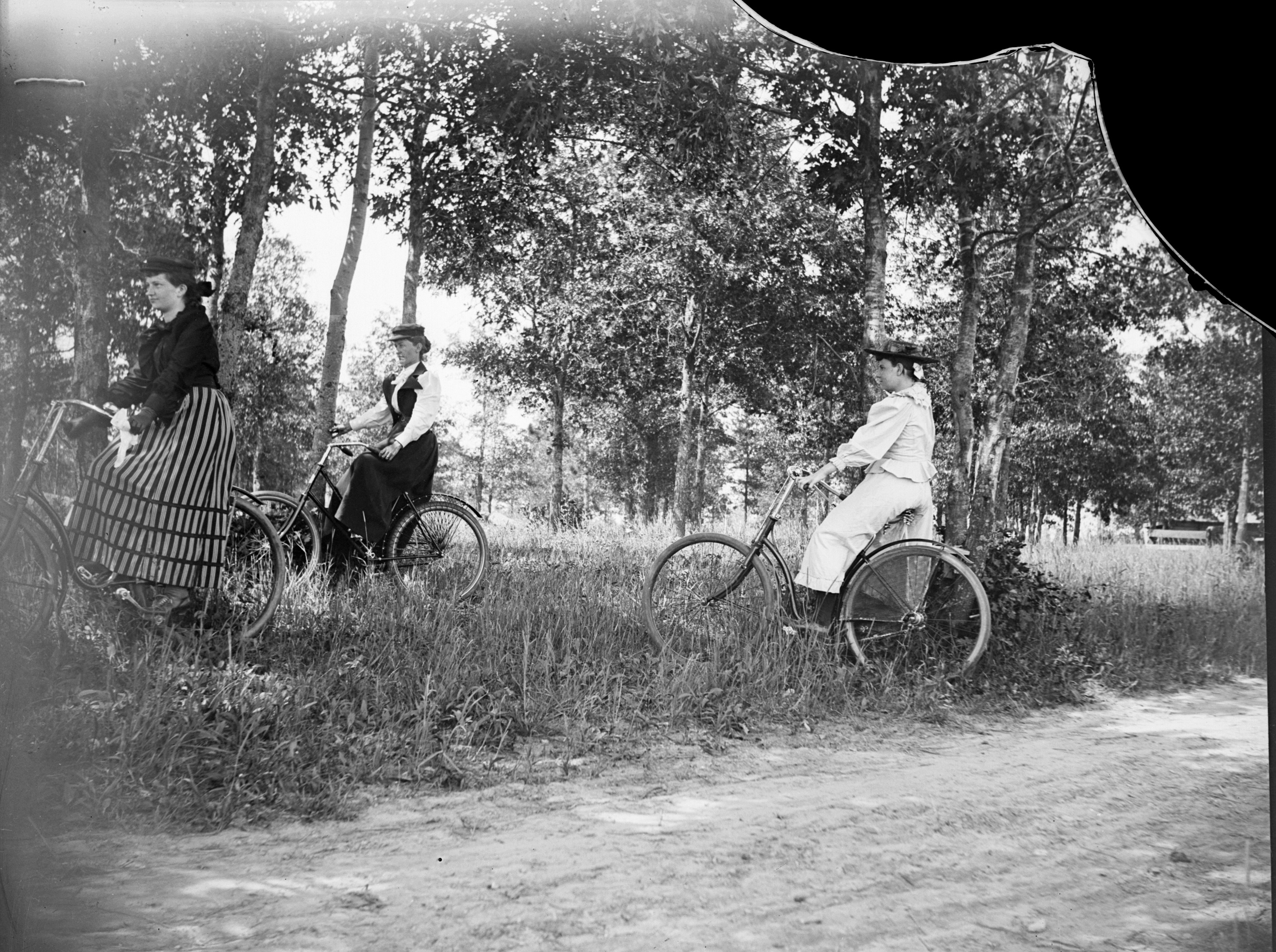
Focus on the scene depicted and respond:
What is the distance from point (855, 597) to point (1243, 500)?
3.26 feet

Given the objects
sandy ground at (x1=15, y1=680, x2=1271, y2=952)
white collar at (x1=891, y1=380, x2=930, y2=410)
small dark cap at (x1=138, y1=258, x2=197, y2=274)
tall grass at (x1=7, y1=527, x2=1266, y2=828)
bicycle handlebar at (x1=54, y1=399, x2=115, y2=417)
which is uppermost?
small dark cap at (x1=138, y1=258, x2=197, y2=274)

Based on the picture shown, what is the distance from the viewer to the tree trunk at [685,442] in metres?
2.41

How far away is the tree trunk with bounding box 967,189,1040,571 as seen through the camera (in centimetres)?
247

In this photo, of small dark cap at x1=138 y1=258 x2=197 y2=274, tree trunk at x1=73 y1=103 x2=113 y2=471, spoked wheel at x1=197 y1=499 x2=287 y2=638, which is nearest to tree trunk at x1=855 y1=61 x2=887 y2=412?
spoked wheel at x1=197 y1=499 x2=287 y2=638

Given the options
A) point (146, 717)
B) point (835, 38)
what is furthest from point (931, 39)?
point (146, 717)

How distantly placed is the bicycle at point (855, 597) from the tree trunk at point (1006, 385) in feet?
0.29

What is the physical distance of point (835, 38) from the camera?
35.5 inches

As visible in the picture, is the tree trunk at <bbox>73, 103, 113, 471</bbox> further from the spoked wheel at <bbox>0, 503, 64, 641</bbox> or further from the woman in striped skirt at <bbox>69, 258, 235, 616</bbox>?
the spoked wheel at <bbox>0, 503, 64, 641</bbox>

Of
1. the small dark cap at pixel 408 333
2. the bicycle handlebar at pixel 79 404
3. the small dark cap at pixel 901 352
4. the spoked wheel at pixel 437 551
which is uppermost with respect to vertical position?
the small dark cap at pixel 901 352

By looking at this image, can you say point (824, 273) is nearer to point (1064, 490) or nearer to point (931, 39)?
point (1064, 490)

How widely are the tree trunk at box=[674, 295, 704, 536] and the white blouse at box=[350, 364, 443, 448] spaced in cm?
59

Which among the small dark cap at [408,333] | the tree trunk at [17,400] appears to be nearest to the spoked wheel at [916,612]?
the small dark cap at [408,333]

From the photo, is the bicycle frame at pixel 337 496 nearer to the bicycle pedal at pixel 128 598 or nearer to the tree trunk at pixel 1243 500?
the bicycle pedal at pixel 128 598

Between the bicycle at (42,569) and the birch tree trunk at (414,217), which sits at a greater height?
the birch tree trunk at (414,217)
